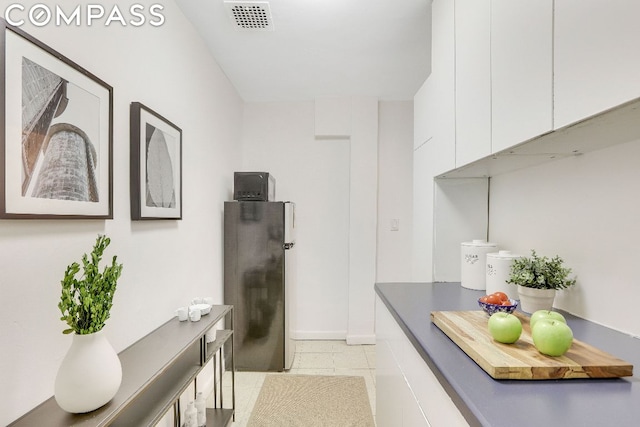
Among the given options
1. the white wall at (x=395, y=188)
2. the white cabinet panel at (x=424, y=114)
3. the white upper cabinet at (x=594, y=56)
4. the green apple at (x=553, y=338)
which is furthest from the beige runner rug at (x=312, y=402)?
the white upper cabinet at (x=594, y=56)

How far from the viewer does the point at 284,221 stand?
2738 mm

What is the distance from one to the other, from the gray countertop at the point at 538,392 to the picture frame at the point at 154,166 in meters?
1.32

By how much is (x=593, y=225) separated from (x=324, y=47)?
1997mm

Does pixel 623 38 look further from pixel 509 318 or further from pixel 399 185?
pixel 399 185

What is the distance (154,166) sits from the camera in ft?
5.32

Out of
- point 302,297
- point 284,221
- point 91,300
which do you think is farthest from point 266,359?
point 91,300

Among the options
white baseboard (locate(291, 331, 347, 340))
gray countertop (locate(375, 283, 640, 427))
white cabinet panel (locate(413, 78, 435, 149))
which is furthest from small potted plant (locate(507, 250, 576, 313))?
white baseboard (locate(291, 331, 347, 340))

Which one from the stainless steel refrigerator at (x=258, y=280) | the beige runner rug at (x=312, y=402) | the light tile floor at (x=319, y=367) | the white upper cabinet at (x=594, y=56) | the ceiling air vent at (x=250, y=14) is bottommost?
the light tile floor at (x=319, y=367)

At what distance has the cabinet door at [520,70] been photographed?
0.94m

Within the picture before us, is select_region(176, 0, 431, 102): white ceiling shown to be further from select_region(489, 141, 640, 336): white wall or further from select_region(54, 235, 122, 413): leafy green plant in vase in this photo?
select_region(54, 235, 122, 413): leafy green plant in vase

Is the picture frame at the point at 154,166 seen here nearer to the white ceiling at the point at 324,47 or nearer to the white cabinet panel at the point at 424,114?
the white ceiling at the point at 324,47

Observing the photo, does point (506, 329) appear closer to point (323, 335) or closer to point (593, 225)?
point (593, 225)

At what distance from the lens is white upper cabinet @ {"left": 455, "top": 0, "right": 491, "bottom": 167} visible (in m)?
1.29

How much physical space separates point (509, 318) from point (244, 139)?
316 cm
